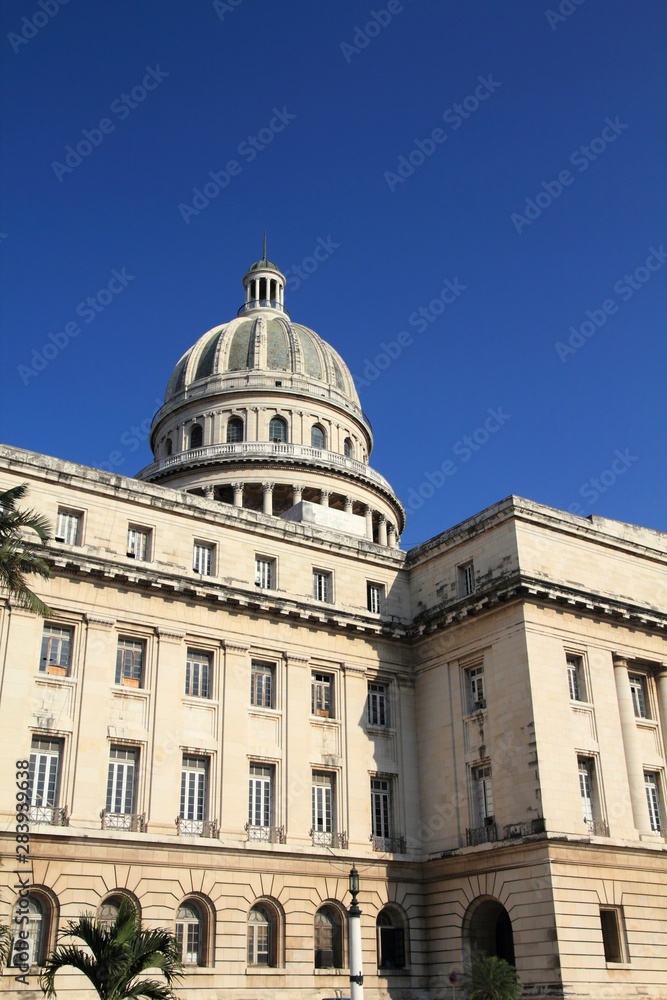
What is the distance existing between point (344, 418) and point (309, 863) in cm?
3913

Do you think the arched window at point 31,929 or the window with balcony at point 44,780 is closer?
the arched window at point 31,929

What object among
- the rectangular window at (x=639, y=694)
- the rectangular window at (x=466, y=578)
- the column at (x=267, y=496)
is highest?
the column at (x=267, y=496)

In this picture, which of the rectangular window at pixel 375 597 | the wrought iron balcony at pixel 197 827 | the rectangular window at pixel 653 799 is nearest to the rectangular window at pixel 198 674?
the wrought iron balcony at pixel 197 827

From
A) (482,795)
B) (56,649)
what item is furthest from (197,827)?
(482,795)

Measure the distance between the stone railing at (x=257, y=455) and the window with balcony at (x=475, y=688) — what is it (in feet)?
89.1

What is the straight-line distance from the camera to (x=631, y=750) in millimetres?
39531

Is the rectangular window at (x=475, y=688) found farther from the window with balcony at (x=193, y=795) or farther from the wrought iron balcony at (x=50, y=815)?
the wrought iron balcony at (x=50, y=815)

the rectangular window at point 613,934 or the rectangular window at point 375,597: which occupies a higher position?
the rectangular window at point 375,597

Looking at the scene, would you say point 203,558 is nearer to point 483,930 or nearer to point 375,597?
point 375,597

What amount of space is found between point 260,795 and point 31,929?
942cm

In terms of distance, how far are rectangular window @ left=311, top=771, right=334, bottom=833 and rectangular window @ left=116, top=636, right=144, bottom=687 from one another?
8116mm

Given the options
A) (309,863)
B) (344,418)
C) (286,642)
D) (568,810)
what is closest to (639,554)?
(568,810)

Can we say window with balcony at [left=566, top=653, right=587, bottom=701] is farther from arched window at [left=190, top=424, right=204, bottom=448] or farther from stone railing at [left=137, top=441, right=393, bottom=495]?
arched window at [left=190, top=424, right=204, bottom=448]

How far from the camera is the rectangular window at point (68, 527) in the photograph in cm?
3734
